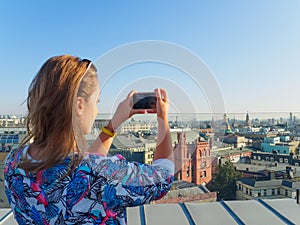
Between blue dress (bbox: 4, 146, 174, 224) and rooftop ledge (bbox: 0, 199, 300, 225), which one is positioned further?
rooftop ledge (bbox: 0, 199, 300, 225)

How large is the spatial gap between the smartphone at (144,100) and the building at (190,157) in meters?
0.09

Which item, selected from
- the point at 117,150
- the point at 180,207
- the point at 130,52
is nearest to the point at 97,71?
the point at 130,52

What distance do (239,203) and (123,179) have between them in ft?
3.02

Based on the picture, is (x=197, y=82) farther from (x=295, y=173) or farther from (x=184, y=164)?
(x=295, y=173)

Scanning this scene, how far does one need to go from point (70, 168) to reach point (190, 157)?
0.25 meters

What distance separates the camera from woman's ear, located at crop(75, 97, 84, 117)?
0.48m

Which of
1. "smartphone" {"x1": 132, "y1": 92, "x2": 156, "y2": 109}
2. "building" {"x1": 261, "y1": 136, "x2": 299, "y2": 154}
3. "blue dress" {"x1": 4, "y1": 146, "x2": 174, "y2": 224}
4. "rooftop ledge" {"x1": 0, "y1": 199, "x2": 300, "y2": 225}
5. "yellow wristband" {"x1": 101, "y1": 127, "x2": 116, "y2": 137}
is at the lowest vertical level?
"rooftop ledge" {"x1": 0, "y1": 199, "x2": 300, "y2": 225}

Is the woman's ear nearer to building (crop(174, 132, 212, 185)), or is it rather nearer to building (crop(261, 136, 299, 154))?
building (crop(174, 132, 212, 185))

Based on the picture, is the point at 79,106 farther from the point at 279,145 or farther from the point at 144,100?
the point at 279,145

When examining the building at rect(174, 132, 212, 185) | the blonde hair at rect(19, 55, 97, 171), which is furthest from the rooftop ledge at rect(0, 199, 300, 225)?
the blonde hair at rect(19, 55, 97, 171)

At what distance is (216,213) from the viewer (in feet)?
3.75

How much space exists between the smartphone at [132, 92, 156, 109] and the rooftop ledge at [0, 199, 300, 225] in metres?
0.65

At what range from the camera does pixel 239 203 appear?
124cm

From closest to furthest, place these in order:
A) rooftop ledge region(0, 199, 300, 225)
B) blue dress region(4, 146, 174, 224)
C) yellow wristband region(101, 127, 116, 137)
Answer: blue dress region(4, 146, 174, 224) < yellow wristband region(101, 127, 116, 137) < rooftop ledge region(0, 199, 300, 225)
